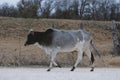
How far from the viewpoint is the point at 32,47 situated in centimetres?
2583

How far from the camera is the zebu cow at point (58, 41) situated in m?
15.8

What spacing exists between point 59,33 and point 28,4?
3724 centimetres

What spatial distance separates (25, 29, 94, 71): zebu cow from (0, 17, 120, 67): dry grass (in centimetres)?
350

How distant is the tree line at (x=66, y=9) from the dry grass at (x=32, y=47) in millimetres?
9277

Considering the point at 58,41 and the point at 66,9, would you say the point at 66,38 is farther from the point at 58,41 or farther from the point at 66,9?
the point at 66,9

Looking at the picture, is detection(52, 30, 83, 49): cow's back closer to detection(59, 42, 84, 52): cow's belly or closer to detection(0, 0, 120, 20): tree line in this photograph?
detection(59, 42, 84, 52): cow's belly

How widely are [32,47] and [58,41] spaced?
1015cm

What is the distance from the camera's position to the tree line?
172ft

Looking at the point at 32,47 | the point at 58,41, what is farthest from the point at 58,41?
the point at 32,47

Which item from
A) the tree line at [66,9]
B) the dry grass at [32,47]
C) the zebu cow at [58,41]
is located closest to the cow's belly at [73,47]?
the zebu cow at [58,41]

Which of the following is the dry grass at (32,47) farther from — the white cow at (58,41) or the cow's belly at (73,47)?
the cow's belly at (73,47)

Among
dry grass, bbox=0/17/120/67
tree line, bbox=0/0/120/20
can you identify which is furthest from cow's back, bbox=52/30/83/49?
tree line, bbox=0/0/120/20
